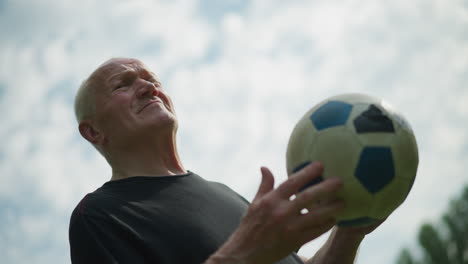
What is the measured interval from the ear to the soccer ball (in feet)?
6.86

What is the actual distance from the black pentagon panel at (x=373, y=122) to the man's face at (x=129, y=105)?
195 cm

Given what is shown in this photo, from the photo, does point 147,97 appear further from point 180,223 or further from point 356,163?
point 356,163

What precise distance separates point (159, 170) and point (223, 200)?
2.00 ft

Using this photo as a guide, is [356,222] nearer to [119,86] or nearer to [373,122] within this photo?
[373,122]

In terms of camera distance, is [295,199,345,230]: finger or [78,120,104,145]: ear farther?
[78,120,104,145]: ear

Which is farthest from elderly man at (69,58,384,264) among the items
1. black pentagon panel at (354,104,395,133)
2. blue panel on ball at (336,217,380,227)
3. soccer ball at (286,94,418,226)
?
black pentagon panel at (354,104,395,133)

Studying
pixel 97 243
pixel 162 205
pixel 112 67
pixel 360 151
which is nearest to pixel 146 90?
pixel 112 67

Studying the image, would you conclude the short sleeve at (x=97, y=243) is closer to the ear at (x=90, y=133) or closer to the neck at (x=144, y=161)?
the neck at (x=144, y=161)

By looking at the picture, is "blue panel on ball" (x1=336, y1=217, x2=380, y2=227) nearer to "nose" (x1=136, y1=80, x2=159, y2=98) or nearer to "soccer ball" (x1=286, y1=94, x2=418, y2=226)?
"soccer ball" (x1=286, y1=94, x2=418, y2=226)

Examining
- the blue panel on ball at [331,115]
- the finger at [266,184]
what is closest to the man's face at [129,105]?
the blue panel on ball at [331,115]

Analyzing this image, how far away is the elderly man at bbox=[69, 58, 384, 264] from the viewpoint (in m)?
2.49

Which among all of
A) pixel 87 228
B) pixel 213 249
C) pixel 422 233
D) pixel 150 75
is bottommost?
pixel 422 233

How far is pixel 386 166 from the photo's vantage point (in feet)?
9.07

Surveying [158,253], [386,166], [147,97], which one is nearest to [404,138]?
[386,166]
